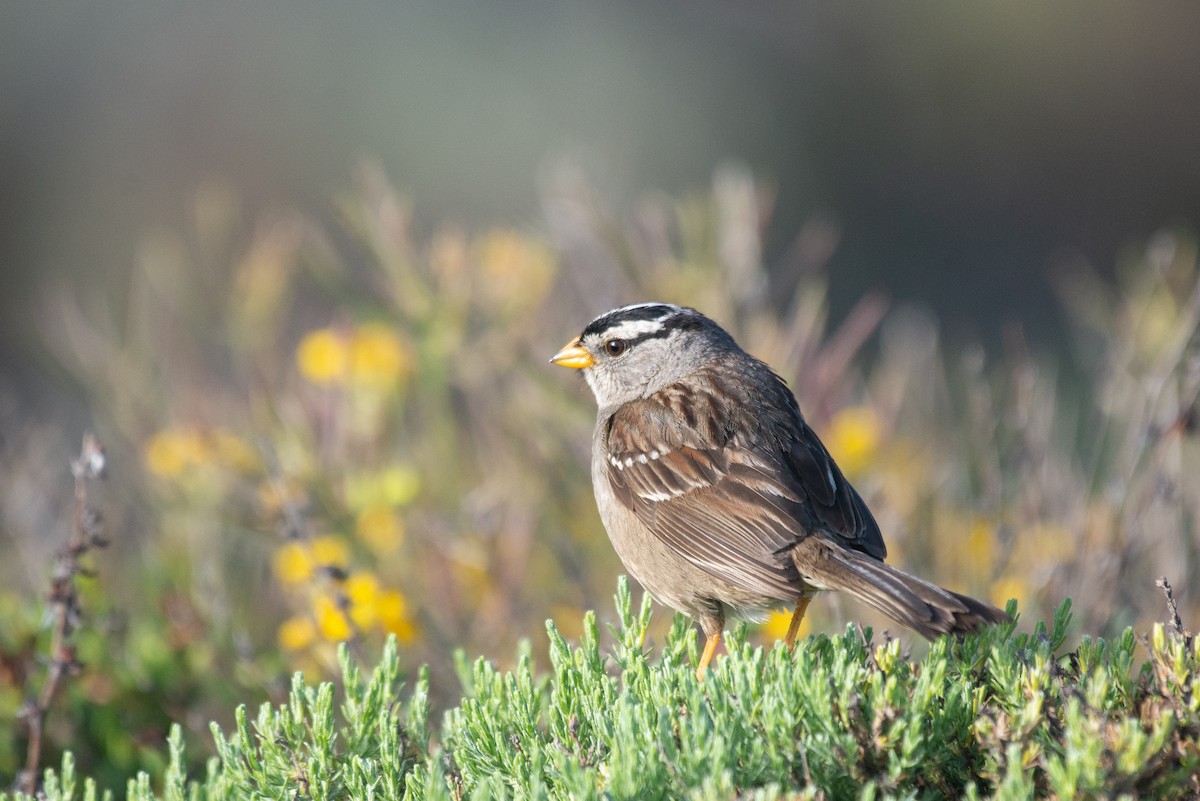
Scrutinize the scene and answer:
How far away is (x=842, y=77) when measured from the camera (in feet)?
49.0

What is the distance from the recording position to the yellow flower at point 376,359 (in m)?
4.66

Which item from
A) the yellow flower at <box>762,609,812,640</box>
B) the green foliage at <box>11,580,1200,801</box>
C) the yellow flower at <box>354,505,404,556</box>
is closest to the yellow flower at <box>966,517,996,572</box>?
the yellow flower at <box>762,609,812,640</box>

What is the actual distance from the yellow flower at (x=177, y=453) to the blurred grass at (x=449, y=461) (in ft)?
0.04

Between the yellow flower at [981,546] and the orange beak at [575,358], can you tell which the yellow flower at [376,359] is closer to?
the orange beak at [575,358]

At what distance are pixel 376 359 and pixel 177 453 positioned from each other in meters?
0.81

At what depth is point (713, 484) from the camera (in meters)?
3.48

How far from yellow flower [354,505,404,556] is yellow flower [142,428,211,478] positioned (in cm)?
63

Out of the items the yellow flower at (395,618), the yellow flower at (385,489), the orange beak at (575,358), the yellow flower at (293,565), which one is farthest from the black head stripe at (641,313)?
the yellow flower at (293,565)

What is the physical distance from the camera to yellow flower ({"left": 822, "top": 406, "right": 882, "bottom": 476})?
4457mm

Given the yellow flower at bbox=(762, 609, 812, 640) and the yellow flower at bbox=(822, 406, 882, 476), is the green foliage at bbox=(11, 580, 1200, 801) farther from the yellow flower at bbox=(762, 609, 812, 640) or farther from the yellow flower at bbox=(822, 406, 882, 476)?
the yellow flower at bbox=(822, 406, 882, 476)

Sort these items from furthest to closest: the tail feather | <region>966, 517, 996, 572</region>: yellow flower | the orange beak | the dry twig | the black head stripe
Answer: <region>966, 517, 996, 572</region>: yellow flower, the orange beak, the black head stripe, the dry twig, the tail feather

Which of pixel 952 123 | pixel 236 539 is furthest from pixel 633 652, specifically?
pixel 952 123

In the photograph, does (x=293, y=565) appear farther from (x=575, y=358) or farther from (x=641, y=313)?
(x=641, y=313)

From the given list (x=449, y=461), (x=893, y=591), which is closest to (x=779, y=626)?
(x=893, y=591)
